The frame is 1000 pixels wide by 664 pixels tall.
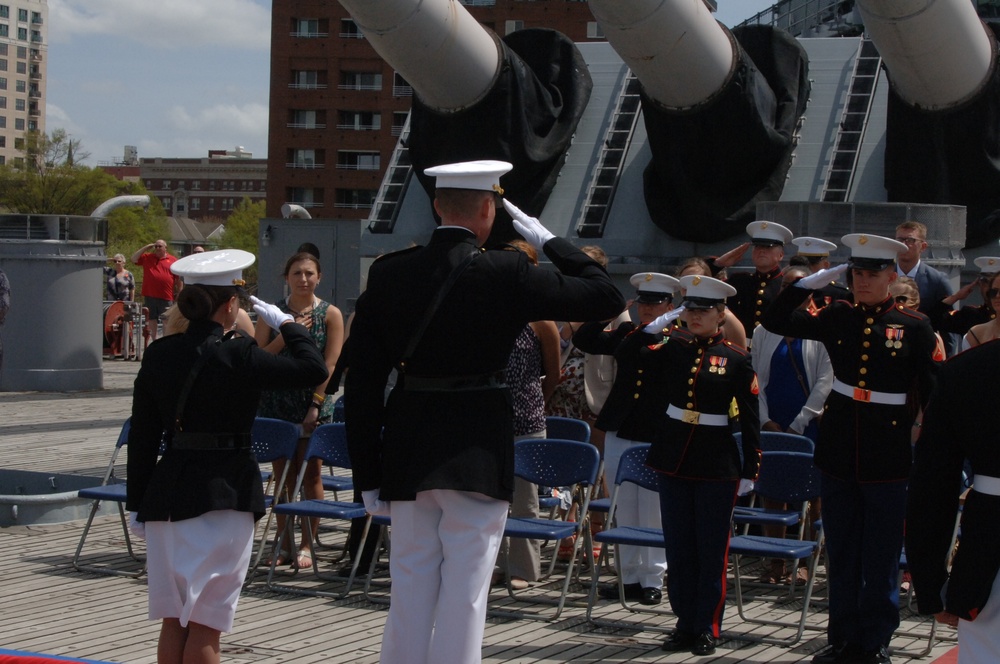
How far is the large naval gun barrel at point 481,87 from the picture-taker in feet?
31.2

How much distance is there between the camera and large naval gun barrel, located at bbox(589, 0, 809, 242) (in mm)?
9508

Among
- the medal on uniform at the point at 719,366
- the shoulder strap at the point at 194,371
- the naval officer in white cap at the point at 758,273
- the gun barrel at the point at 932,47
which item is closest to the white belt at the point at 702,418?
the medal on uniform at the point at 719,366

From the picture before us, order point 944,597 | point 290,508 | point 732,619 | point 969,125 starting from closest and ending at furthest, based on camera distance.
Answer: point 944,597
point 732,619
point 290,508
point 969,125

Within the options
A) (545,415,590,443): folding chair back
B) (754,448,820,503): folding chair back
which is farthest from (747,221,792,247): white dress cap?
(754,448,820,503): folding chair back

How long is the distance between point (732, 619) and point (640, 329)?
138 centimetres

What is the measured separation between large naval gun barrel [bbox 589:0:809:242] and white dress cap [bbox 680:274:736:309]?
149 inches

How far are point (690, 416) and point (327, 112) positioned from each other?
74.6 m

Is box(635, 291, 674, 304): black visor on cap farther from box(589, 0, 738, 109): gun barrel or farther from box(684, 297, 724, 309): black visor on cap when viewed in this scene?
box(589, 0, 738, 109): gun barrel

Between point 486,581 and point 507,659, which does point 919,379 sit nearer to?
point 507,659

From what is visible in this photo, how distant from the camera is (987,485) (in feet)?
10.9

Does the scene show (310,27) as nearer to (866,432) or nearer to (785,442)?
(785,442)

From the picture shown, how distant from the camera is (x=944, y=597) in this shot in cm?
333

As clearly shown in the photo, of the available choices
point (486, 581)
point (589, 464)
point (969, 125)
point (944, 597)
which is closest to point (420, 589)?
point (486, 581)

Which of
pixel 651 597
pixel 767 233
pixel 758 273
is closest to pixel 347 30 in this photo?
pixel 758 273
